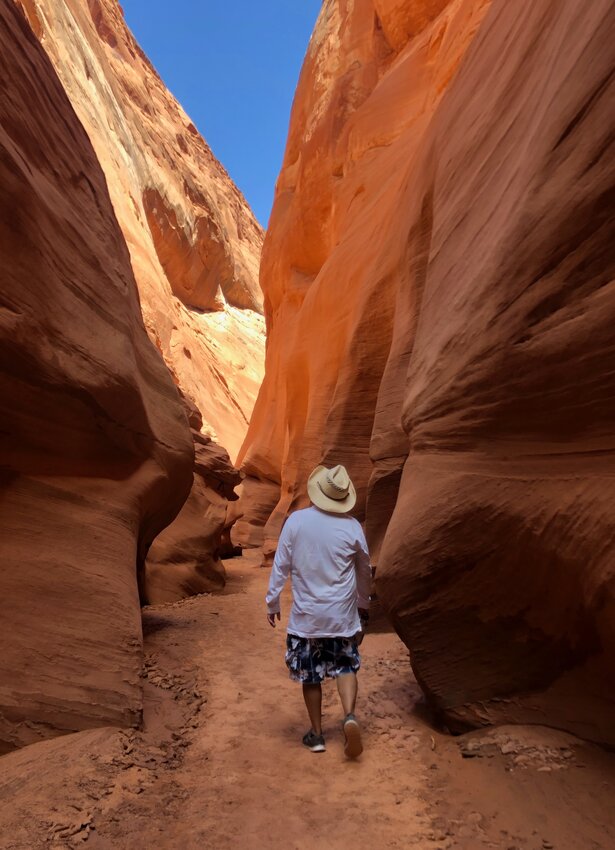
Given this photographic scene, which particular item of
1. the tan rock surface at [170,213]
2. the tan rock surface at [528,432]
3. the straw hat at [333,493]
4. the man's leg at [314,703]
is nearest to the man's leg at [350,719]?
the man's leg at [314,703]

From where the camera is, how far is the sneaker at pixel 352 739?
298cm

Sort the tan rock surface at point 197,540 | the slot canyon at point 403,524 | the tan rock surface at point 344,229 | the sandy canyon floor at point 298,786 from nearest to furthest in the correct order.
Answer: the sandy canyon floor at point 298,786
the slot canyon at point 403,524
the tan rock surface at point 197,540
the tan rock surface at point 344,229

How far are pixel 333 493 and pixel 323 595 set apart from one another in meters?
0.58

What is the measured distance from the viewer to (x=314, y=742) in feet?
10.5

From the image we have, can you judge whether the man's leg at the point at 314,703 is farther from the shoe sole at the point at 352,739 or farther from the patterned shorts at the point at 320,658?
the shoe sole at the point at 352,739

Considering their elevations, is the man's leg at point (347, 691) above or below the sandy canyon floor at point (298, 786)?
above

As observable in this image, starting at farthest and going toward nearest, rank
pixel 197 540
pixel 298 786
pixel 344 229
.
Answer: pixel 344 229 < pixel 197 540 < pixel 298 786

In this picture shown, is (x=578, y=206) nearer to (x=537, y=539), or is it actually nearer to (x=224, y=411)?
(x=537, y=539)

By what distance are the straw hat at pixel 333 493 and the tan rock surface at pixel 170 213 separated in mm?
18822

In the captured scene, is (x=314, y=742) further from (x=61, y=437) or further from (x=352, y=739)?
(x=61, y=437)

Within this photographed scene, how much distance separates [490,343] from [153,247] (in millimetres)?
25759

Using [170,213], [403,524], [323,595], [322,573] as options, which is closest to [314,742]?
[323,595]

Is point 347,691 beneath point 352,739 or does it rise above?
above

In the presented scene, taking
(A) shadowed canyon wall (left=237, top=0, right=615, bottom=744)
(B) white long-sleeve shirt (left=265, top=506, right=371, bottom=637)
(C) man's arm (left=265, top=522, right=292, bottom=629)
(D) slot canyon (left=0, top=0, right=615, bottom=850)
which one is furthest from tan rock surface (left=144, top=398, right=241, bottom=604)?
(A) shadowed canyon wall (left=237, top=0, right=615, bottom=744)
